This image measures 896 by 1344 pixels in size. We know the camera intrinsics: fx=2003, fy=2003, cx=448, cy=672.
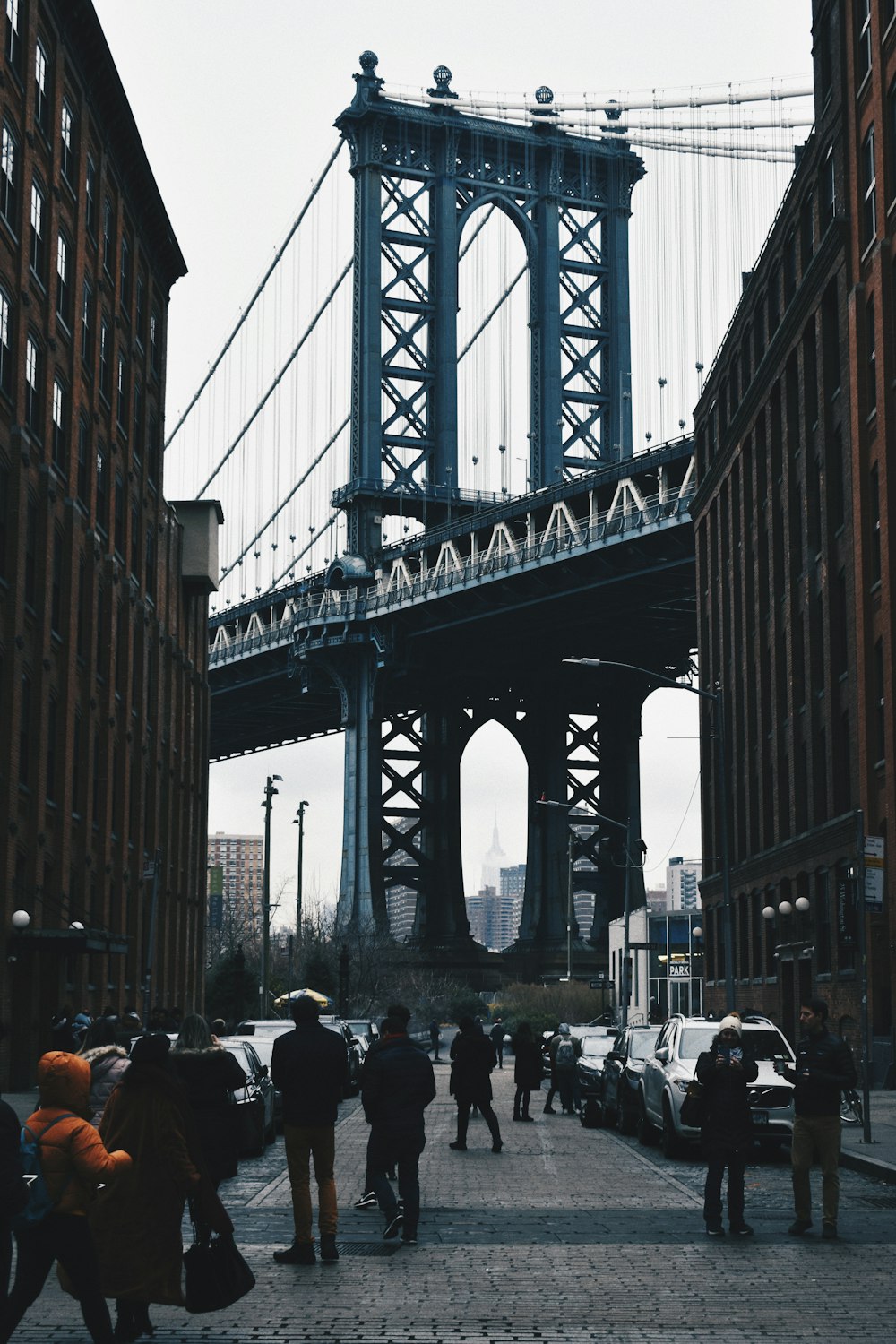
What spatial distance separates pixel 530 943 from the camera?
100 meters

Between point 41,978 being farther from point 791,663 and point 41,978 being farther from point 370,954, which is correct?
point 370,954

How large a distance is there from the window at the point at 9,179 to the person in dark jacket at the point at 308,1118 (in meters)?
27.6

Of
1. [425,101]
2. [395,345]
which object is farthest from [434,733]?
[425,101]

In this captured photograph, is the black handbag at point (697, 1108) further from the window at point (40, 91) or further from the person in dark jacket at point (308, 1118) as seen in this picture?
the window at point (40, 91)

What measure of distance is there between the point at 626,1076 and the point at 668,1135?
14.5 feet

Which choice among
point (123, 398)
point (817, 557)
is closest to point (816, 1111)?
point (817, 557)

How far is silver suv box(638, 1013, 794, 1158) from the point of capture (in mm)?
22281

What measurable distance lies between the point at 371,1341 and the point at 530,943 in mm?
90403

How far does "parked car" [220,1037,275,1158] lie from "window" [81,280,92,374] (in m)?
24.1

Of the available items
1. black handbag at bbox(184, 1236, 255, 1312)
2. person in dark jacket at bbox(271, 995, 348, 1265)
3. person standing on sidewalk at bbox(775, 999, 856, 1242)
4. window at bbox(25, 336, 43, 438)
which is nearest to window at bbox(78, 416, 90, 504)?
window at bbox(25, 336, 43, 438)

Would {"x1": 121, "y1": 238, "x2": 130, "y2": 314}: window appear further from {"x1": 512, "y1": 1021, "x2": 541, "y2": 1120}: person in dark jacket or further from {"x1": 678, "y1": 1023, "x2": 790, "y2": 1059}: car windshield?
{"x1": 678, "y1": 1023, "x2": 790, "y2": 1059}: car windshield

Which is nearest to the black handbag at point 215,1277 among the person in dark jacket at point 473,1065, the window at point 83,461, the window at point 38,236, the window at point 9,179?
the person in dark jacket at point 473,1065

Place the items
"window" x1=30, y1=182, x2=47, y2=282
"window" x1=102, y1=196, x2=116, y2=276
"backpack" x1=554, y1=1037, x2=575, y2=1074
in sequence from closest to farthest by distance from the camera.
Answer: "backpack" x1=554, y1=1037, x2=575, y2=1074, "window" x1=30, y1=182, x2=47, y2=282, "window" x1=102, y1=196, x2=116, y2=276

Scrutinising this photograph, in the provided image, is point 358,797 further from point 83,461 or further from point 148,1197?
point 148,1197
